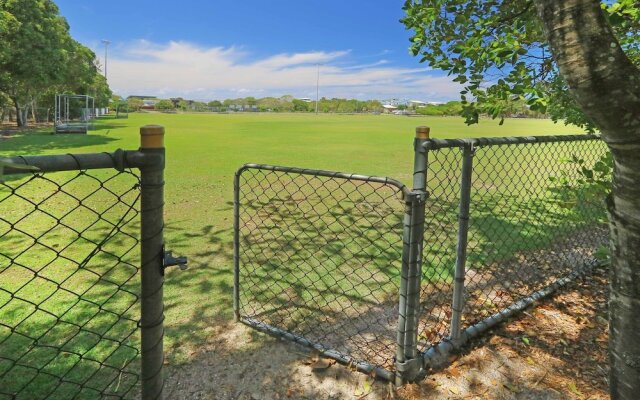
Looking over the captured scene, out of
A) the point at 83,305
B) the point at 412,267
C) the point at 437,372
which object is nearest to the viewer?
the point at 412,267

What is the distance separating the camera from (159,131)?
60.8 inches

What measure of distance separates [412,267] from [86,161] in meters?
1.86

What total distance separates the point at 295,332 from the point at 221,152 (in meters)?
13.5

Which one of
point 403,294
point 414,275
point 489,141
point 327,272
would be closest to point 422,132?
point 489,141

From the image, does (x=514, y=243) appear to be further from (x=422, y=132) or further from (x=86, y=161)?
(x=86, y=161)

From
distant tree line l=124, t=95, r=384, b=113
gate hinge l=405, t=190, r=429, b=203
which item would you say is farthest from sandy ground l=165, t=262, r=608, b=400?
distant tree line l=124, t=95, r=384, b=113

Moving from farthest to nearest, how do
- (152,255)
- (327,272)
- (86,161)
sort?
(327,272), (152,255), (86,161)

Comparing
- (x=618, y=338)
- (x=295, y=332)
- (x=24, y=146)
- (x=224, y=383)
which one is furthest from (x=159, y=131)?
(x=24, y=146)

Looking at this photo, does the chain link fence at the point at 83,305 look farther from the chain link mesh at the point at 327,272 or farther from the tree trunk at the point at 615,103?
the tree trunk at the point at 615,103

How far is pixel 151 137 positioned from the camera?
153 centimetres

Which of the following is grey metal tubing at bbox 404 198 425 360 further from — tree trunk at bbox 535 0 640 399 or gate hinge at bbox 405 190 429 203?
tree trunk at bbox 535 0 640 399

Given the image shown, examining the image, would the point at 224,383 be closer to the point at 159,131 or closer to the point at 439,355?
the point at 439,355

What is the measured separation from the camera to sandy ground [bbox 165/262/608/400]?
266 cm

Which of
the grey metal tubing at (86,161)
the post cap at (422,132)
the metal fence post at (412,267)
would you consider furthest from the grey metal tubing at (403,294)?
the grey metal tubing at (86,161)
